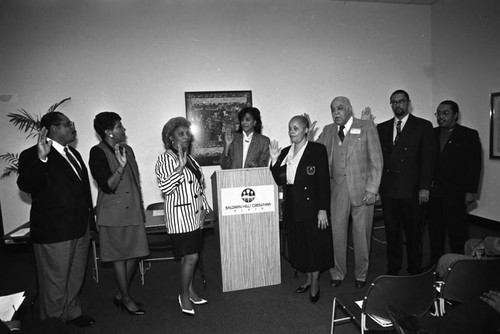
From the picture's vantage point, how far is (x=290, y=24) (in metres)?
6.07

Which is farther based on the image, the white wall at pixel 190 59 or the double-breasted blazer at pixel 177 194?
the white wall at pixel 190 59

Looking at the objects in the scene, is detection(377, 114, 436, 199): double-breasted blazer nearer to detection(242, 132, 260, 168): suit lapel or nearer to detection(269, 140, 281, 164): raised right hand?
detection(269, 140, 281, 164): raised right hand

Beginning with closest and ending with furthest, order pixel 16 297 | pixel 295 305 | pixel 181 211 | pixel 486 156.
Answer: pixel 16 297, pixel 181 211, pixel 295 305, pixel 486 156

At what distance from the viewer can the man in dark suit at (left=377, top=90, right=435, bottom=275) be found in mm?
3629

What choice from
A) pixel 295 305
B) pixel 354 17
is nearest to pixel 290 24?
pixel 354 17

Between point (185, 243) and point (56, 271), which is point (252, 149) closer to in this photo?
point (185, 243)

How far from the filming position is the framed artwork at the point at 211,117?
5793 millimetres

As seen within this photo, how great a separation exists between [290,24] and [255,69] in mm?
1038

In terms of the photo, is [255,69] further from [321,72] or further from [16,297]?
[16,297]

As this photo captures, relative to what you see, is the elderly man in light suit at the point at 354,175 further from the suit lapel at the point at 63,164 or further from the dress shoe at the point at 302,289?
the suit lapel at the point at 63,164

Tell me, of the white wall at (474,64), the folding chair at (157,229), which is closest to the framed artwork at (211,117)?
the folding chair at (157,229)

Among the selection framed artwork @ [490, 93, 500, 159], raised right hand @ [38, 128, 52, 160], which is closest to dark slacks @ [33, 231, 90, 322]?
raised right hand @ [38, 128, 52, 160]

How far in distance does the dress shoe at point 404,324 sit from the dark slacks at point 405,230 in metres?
2.25

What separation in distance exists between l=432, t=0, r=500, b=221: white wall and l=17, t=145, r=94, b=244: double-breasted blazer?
6067 mm
